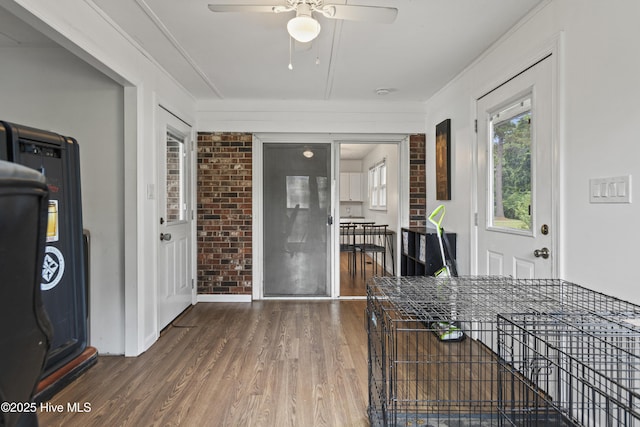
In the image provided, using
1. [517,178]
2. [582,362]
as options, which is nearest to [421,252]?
[517,178]

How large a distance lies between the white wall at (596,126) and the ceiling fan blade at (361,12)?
38.5 inches

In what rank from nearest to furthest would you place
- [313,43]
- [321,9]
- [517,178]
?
[321,9] < [517,178] < [313,43]

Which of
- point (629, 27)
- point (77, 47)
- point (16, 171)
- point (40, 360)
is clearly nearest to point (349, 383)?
point (40, 360)

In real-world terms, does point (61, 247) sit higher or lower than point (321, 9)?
lower

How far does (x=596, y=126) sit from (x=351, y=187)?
6.38 meters

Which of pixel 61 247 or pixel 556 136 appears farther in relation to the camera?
pixel 556 136

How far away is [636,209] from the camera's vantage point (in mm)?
1521

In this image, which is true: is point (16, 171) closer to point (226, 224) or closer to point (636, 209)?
point (636, 209)

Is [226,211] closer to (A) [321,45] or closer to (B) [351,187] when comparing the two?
(A) [321,45]

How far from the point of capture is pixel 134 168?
2.65 m

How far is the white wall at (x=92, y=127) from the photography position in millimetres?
2615

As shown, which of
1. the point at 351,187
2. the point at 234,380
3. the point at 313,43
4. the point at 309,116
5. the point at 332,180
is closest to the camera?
the point at 234,380

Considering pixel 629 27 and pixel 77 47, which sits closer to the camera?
pixel 629 27

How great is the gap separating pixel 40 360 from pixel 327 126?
12.5 ft
